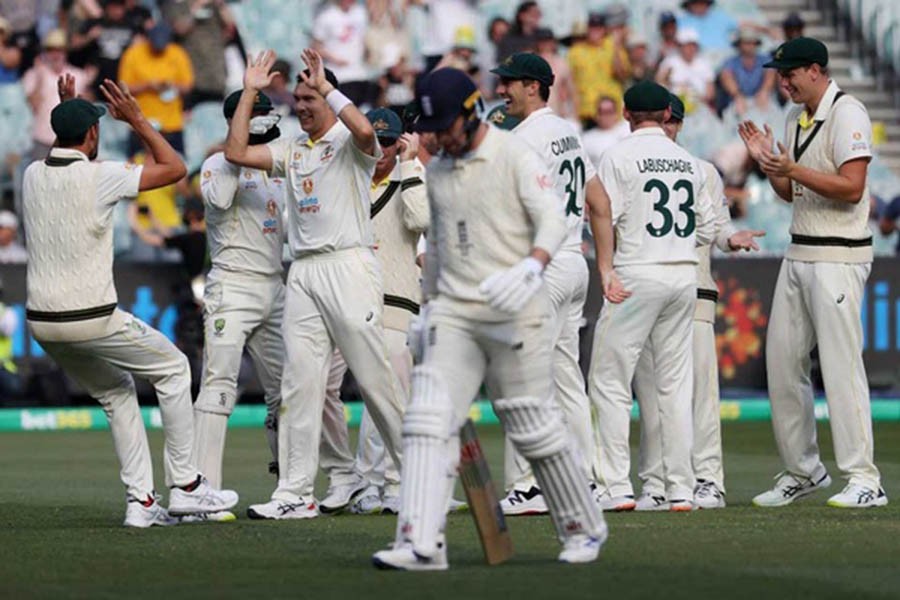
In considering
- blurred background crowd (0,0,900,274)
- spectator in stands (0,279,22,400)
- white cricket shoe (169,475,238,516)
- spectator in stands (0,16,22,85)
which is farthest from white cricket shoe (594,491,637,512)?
spectator in stands (0,16,22,85)

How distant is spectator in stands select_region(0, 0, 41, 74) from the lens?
20.4m

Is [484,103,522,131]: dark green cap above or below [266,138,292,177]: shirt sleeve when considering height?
above

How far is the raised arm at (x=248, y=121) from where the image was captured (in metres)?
9.42

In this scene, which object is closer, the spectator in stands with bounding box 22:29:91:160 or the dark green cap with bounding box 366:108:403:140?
the dark green cap with bounding box 366:108:403:140

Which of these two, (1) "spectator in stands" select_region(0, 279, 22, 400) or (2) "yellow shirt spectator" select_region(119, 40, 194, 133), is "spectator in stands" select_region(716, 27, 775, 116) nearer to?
(2) "yellow shirt spectator" select_region(119, 40, 194, 133)

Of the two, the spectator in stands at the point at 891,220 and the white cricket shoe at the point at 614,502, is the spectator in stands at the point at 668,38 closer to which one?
the spectator in stands at the point at 891,220

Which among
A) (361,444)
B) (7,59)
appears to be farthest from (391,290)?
(7,59)

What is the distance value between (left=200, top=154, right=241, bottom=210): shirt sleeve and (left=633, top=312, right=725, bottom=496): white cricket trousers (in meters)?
2.37

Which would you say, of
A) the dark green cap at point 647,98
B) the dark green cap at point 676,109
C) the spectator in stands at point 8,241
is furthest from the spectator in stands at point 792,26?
the dark green cap at point 647,98

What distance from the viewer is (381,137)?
10352mm

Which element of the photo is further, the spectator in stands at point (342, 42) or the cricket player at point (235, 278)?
the spectator in stands at point (342, 42)

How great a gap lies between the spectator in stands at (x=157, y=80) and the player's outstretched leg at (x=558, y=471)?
1310cm

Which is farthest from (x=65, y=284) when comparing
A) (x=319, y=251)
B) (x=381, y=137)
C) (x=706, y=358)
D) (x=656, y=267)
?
(x=706, y=358)

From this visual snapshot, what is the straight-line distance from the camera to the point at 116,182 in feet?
29.8
